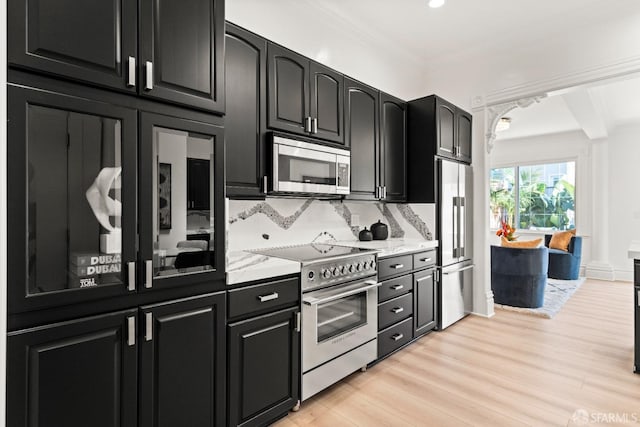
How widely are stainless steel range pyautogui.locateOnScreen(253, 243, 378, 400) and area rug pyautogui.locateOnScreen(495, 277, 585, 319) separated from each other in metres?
2.49

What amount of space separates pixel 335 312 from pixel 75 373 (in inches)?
57.5

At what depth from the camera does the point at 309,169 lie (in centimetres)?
252

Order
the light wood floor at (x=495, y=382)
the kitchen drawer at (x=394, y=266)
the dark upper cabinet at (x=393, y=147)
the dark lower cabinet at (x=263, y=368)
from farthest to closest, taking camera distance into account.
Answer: the dark upper cabinet at (x=393, y=147)
the kitchen drawer at (x=394, y=266)
the light wood floor at (x=495, y=382)
the dark lower cabinet at (x=263, y=368)

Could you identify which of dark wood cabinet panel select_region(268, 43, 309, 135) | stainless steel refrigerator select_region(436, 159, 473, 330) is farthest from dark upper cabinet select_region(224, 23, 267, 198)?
stainless steel refrigerator select_region(436, 159, 473, 330)

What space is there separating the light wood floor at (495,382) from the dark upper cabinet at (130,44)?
189 centimetres

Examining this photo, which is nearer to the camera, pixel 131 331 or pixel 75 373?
pixel 75 373

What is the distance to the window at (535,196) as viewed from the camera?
709 centimetres

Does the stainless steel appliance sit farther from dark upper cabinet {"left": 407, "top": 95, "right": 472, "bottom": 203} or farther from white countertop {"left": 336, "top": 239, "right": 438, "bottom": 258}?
dark upper cabinet {"left": 407, "top": 95, "right": 472, "bottom": 203}

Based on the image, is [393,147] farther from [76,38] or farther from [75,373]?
[75,373]

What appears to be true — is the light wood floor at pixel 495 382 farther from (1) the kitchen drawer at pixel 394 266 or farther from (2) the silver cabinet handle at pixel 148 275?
(2) the silver cabinet handle at pixel 148 275

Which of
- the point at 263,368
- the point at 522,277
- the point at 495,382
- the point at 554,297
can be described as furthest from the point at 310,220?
the point at 554,297

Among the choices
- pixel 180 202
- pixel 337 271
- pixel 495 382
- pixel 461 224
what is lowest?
pixel 495 382

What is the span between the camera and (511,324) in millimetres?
3662

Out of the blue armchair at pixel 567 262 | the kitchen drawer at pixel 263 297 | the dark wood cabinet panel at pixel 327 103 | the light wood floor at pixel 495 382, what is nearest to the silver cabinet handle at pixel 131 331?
the kitchen drawer at pixel 263 297
